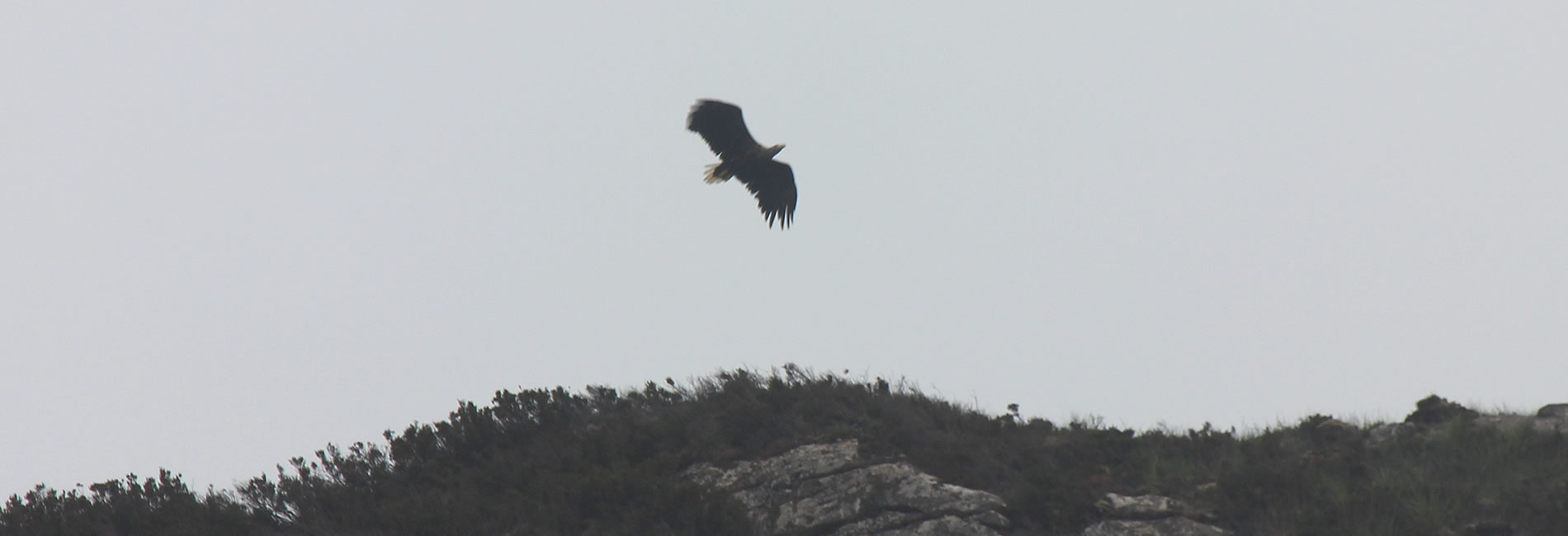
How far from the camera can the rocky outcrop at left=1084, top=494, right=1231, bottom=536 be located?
8.80 metres

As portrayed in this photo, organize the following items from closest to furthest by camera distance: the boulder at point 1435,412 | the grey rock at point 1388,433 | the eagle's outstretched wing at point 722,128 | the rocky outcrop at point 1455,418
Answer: the rocky outcrop at point 1455,418
the grey rock at point 1388,433
the boulder at point 1435,412
the eagle's outstretched wing at point 722,128

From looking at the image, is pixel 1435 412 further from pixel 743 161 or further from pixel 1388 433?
pixel 743 161

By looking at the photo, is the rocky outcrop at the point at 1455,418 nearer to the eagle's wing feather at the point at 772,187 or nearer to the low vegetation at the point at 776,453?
the low vegetation at the point at 776,453

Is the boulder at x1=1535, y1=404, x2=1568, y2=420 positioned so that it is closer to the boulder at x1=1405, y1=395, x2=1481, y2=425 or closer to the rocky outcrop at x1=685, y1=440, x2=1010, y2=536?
the boulder at x1=1405, y1=395, x2=1481, y2=425

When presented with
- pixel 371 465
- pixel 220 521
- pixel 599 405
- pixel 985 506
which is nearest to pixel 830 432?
pixel 985 506

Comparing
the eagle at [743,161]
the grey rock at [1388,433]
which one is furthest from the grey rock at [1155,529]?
the eagle at [743,161]

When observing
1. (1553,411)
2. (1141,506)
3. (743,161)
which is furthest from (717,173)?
(1553,411)

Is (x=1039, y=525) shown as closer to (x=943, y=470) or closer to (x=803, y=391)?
(x=943, y=470)

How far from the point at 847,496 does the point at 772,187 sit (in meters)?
6.90

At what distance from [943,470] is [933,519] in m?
0.71

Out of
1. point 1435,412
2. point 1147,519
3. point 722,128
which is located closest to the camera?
point 1147,519

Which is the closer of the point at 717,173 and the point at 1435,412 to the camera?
the point at 1435,412

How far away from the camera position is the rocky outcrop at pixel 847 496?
905 cm

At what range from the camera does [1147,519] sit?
896 cm
